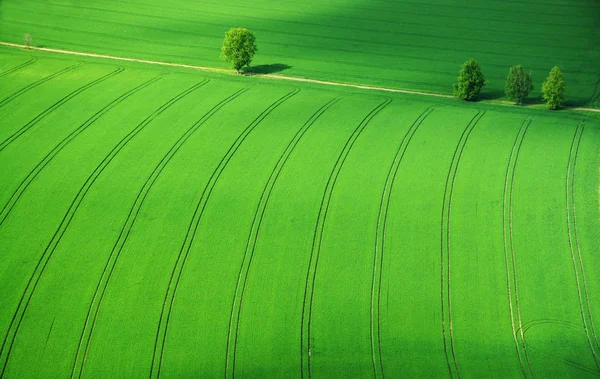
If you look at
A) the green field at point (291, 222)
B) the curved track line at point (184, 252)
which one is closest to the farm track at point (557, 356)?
the green field at point (291, 222)

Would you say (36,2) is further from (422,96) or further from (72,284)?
(72,284)

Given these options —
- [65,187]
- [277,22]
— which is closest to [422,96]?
[277,22]

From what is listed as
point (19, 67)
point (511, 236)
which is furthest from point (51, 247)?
point (511, 236)

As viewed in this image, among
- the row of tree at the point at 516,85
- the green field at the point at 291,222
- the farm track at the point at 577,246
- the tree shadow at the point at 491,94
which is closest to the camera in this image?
the green field at the point at 291,222

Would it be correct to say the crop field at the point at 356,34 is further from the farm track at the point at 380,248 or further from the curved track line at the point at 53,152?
the farm track at the point at 380,248

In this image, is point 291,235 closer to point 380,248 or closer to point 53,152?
point 380,248

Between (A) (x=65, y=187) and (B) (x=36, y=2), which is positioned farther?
(B) (x=36, y=2)
